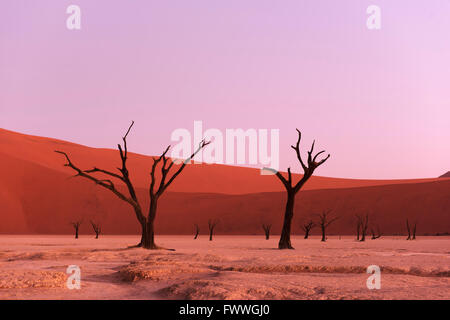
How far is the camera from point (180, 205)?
90438mm

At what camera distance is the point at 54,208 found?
80.5 meters

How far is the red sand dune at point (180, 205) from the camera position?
255ft

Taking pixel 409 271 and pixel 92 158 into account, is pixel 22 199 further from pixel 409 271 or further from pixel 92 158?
pixel 409 271

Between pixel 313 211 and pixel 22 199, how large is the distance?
4055cm

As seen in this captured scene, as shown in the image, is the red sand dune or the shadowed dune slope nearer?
the red sand dune

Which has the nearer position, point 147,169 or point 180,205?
point 180,205

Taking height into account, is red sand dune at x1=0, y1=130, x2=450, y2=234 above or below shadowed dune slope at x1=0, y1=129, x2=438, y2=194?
below

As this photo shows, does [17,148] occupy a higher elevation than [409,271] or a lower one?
higher

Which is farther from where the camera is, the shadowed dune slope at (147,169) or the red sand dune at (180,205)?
the shadowed dune slope at (147,169)

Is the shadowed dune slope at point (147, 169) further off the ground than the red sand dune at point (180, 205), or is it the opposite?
the shadowed dune slope at point (147, 169)

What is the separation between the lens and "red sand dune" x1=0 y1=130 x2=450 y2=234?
77.7 meters

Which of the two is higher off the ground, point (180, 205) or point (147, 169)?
point (147, 169)
